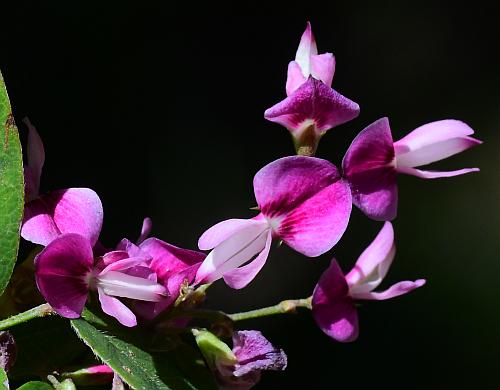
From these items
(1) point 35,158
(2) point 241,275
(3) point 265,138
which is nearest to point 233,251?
(2) point 241,275

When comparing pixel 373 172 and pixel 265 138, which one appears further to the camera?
pixel 265 138

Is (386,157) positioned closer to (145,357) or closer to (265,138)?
(145,357)

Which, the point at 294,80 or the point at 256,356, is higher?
the point at 294,80

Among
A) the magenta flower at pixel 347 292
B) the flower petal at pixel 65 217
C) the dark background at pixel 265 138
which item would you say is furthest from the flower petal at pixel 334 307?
the dark background at pixel 265 138

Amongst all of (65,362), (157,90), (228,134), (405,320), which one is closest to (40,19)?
(157,90)

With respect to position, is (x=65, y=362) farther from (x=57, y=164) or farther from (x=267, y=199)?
(x=57, y=164)

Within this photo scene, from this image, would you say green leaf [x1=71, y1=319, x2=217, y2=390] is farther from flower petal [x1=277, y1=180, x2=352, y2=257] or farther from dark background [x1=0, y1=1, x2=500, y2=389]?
dark background [x1=0, y1=1, x2=500, y2=389]

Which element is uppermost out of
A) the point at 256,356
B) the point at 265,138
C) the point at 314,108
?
the point at 314,108
